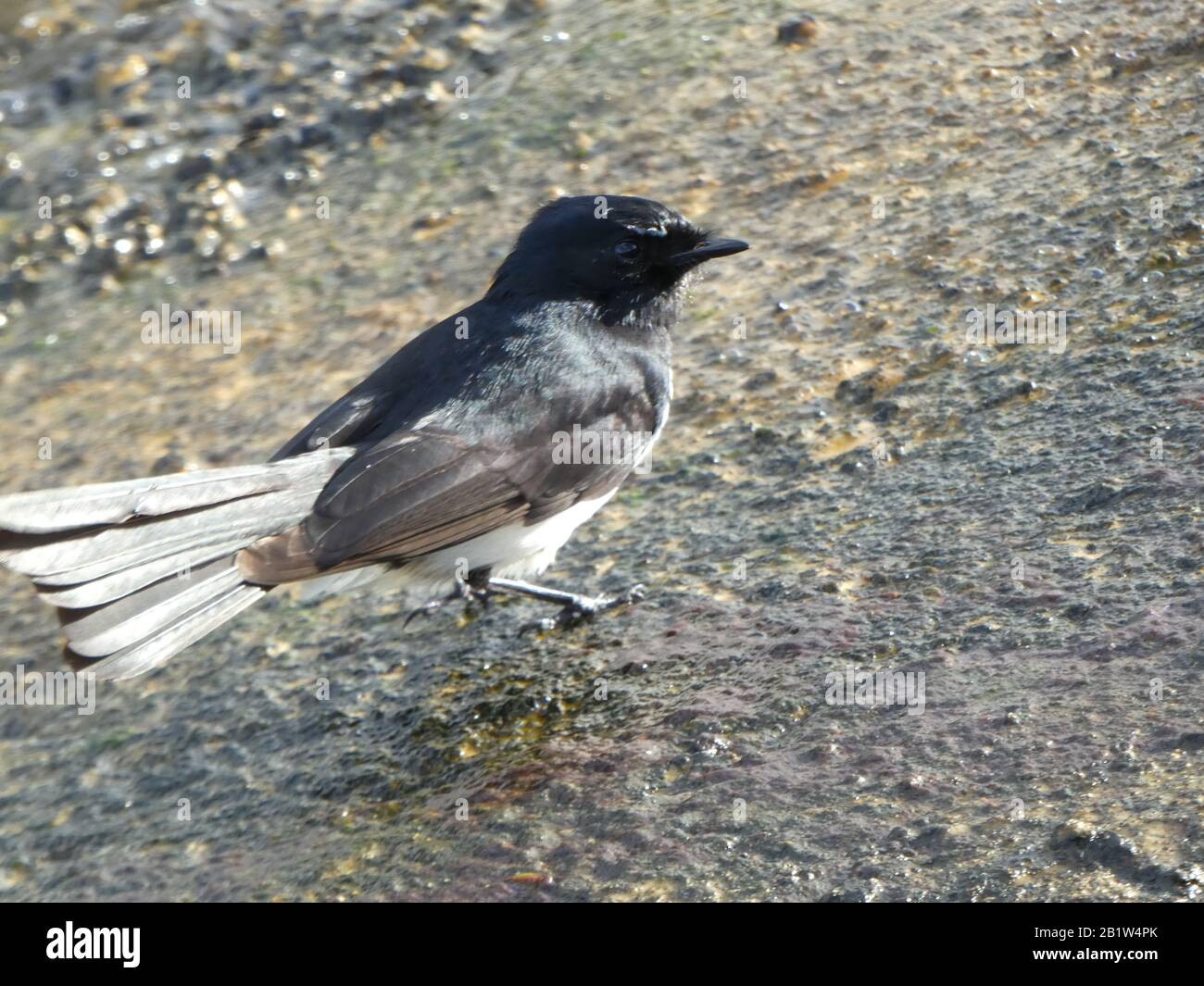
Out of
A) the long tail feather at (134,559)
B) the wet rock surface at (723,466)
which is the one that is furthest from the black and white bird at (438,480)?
the wet rock surface at (723,466)

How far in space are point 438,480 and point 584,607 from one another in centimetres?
77

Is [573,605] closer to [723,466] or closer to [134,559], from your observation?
[723,466]

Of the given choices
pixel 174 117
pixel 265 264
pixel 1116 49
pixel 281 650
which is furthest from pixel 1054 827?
pixel 174 117

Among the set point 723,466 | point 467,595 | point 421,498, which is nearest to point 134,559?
point 421,498

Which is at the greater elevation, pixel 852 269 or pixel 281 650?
pixel 852 269

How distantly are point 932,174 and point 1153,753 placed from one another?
369 centimetres

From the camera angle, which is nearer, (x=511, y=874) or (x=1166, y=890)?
(x=1166, y=890)

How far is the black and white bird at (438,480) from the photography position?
163 inches

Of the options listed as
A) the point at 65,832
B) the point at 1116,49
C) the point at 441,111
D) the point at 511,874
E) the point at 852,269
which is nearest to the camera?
the point at 511,874

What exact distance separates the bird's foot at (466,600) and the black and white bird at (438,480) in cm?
2

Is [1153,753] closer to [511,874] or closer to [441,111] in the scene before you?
[511,874]

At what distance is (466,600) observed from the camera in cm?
550

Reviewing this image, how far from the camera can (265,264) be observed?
8.12 metres

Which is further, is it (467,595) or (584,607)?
(467,595)
